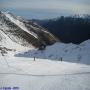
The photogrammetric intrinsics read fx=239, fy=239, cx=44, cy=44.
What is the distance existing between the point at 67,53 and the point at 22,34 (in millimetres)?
38697

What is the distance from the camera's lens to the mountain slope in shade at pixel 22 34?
82750 mm

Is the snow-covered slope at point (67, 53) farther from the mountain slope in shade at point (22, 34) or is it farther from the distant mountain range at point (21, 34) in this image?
the mountain slope in shade at point (22, 34)

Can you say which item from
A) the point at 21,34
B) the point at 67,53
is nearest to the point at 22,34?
the point at 21,34

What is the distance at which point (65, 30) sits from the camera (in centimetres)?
10525

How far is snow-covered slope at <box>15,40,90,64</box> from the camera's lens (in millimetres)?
46844

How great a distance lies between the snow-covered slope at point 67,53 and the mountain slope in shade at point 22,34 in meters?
23.3

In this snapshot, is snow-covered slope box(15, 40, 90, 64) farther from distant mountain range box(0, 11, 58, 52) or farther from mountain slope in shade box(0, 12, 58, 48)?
mountain slope in shade box(0, 12, 58, 48)

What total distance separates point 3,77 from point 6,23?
69.2 m

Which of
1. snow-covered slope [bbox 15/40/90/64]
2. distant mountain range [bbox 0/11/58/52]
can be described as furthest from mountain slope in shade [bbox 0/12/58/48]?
snow-covered slope [bbox 15/40/90/64]

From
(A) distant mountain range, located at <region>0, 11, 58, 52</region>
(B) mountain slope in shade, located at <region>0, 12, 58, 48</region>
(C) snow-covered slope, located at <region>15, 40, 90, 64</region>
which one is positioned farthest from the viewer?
(B) mountain slope in shade, located at <region>0, 12, 58, 48</region>

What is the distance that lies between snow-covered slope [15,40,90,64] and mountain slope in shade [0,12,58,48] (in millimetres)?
23328

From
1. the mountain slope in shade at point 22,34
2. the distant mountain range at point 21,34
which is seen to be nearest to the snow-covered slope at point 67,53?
the distant mountain range at point 21,34

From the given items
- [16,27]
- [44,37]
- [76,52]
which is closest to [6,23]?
[16,27]

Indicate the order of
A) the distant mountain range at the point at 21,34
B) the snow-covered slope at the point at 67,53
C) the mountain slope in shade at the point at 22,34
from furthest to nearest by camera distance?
1. the mountain slope in shade at the point at 22,34
2. the distant mountain range at the point at 21,34
3. the snow-covered slope at the point at 67,53
